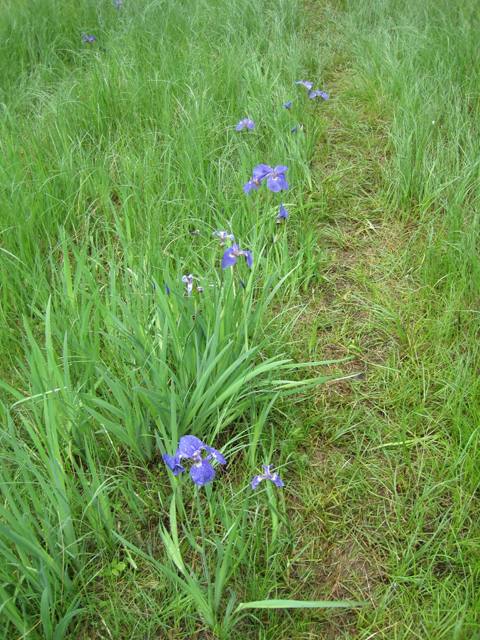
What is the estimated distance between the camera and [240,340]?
5.71ft

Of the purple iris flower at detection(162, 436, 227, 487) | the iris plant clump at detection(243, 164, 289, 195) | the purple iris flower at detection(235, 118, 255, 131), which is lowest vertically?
the purple iris flower at detection(162, 436, 227, 487)

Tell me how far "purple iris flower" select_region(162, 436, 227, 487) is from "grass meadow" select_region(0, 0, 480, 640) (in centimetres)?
1

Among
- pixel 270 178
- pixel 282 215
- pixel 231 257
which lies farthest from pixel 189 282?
pixel 270 178

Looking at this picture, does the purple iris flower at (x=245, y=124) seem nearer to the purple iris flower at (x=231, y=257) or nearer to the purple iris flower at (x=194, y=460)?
the purple iris flower at (x=231, y=257)

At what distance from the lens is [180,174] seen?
8.68ft

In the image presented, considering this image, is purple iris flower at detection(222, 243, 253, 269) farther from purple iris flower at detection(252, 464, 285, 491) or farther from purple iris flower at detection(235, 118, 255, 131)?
purple iris flower at detection(235, 118, 255, 131)

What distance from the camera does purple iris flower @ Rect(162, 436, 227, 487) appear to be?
50.0 inches

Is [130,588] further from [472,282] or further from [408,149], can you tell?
[408,149]

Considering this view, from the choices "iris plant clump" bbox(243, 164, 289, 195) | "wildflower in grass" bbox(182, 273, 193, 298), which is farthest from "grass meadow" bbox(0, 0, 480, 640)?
"iris plant clump" bbox(243, 164, 289, 195)

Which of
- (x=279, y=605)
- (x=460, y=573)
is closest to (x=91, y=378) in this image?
(x=279, y=605)

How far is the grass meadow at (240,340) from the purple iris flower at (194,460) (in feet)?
0.04

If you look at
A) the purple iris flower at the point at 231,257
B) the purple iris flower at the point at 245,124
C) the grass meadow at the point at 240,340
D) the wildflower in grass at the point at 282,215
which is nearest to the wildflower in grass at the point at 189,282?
the grass meadow at the point at 240,340

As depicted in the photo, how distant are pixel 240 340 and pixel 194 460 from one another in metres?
0.54

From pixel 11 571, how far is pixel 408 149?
8.53 ft
